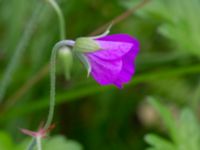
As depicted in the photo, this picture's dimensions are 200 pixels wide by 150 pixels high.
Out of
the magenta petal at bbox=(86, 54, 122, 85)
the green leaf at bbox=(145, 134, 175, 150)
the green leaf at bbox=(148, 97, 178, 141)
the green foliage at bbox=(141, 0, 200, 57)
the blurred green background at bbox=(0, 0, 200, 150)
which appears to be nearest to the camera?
the magenta petal at bbox=(86, 54, 122, 85)

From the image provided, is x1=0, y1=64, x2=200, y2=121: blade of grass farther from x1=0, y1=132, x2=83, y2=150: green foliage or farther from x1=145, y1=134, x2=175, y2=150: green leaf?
x1=145, y1=134, x2=175, y2=150: green leaf

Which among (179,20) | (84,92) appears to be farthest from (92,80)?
(179,20)

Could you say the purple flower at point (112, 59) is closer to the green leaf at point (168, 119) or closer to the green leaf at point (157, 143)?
the green leaf at point (157, 143)

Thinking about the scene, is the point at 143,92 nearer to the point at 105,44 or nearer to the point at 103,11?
the point at 103,11

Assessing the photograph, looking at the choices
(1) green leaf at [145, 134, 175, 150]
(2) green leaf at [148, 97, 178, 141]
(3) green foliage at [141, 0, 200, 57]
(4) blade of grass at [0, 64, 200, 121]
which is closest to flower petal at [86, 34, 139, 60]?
(1) green leaf at [145, 134, 175, 150]

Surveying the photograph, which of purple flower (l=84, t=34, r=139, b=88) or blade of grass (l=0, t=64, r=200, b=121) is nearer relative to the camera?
purple flower (l=84, t=34, r=139, b=88)

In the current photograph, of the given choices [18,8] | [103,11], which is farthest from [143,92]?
[18,8]
